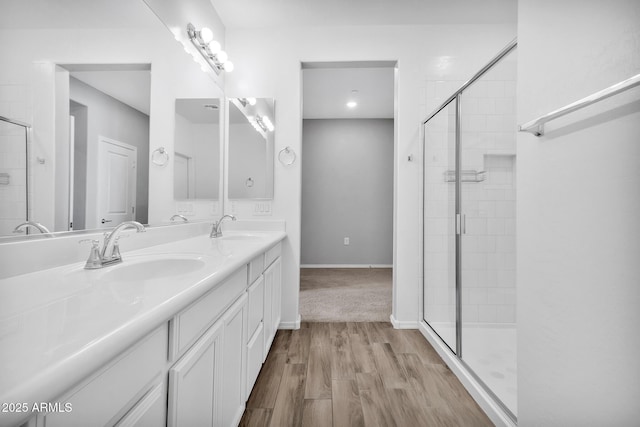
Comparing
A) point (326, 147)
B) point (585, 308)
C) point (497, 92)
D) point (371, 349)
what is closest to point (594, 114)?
point (585, 308)

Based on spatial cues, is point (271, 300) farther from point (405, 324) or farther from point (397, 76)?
point (397, 76)

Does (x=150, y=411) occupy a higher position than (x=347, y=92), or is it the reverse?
(x=347, y=92)

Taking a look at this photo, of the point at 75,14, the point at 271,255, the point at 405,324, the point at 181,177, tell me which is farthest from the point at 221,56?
the point at 405,324

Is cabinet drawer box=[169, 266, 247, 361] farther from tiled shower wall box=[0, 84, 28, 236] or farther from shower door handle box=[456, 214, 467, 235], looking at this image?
shower door handle box=[456, 214, 467, 235]

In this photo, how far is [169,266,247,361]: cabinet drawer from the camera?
27.1 inches

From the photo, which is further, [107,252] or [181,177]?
[181,177]

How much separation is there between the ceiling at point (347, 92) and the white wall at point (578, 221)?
2197mm

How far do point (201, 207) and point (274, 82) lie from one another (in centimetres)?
120

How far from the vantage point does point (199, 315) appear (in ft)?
2.63

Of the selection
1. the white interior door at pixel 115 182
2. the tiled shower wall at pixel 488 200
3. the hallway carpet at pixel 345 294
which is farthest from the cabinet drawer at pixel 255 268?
the tiled shower wall at pixel 488 200

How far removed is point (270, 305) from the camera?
6.03 feet

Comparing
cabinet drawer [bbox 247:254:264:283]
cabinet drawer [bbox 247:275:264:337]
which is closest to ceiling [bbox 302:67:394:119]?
cabinet drawer [bbox 247:254:264:283]

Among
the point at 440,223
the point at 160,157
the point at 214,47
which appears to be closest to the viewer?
the point at 160,157

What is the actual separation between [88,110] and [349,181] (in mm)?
3977
